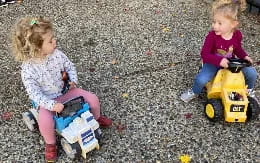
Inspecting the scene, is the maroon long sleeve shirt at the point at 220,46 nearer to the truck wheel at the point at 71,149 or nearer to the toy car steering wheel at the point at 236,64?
the toy car steering wheel at the point at 236,64

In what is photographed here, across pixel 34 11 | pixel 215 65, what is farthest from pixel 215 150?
pixel 34 11

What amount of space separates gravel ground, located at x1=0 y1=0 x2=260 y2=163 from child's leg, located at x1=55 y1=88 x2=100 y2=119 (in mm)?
243

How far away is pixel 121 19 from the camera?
4820 mm

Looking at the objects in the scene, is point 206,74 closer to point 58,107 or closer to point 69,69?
point 69,69

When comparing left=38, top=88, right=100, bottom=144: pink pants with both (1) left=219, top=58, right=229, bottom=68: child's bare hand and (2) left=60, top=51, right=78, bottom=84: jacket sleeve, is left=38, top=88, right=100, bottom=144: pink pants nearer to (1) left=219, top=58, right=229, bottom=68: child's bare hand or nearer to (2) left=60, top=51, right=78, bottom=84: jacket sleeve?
(2) left=60, top=51, right=78, bottom=84: jacket sleeve

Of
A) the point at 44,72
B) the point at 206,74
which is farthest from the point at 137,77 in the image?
the point at 44,72

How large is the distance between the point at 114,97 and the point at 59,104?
0.85 metres

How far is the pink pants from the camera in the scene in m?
2.99

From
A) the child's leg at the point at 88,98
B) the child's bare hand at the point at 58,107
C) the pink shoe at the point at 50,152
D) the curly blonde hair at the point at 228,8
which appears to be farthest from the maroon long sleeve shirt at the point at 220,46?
the pink shoe at the point at 50,152

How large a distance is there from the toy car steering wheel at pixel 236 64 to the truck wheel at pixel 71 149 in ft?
4.41

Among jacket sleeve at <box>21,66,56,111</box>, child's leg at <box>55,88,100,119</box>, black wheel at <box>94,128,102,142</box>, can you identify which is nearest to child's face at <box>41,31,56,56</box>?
jacket sleeve at <box>21,66,56,111</box>

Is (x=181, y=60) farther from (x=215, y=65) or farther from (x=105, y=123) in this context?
(x=105, y=123)

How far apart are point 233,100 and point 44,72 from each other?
58.8 inches

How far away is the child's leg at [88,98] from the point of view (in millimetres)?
3148
